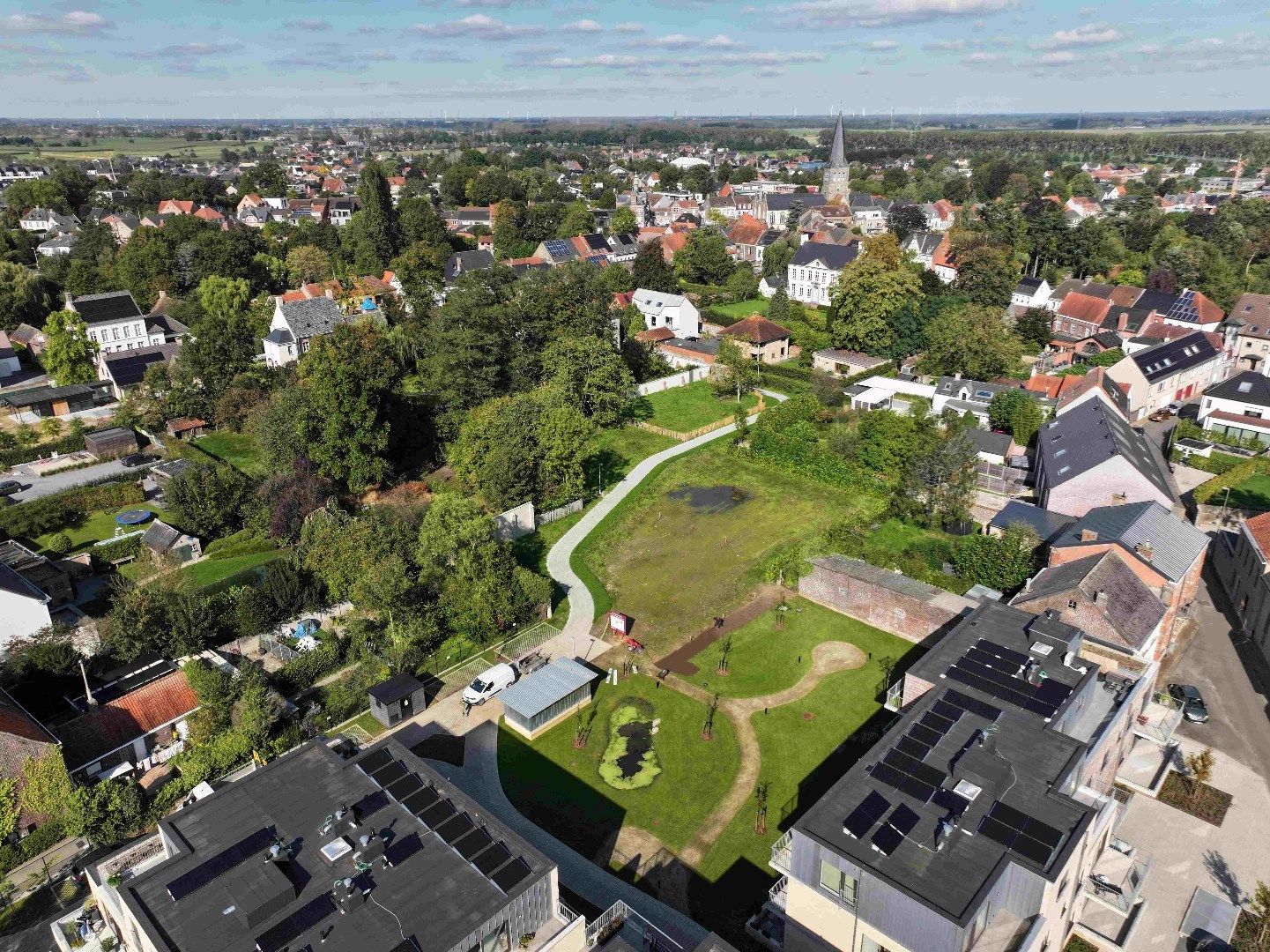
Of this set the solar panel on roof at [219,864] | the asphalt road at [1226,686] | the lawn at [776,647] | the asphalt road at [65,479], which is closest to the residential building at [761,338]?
the lawn at [776,647]

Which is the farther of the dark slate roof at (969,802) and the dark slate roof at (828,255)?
the dark slate roof at (828,255)

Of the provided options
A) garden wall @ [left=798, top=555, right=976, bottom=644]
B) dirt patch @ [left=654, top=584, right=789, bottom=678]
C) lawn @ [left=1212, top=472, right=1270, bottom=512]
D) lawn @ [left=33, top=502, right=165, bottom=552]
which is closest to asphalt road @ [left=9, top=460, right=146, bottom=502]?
lawn @ [left=33, top=502, right=165, bottom=552]

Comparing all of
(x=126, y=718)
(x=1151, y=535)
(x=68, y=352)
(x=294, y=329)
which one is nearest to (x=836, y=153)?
(x=294, y=329)

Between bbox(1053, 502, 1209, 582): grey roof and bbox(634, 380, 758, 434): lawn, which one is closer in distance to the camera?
bbox(1053, 502, 1209, 582): grey roof

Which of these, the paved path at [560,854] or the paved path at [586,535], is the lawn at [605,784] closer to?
the paved path at [560,854]

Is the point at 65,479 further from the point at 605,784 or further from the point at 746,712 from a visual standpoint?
the point at 746,712

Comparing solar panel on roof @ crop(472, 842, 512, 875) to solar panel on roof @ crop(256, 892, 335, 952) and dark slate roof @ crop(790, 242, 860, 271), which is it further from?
dark slate roof @ crop(790, 242, 860, 271)
